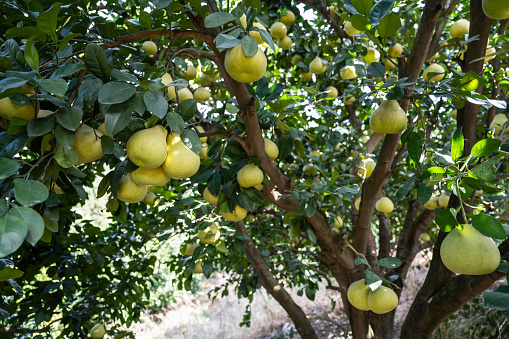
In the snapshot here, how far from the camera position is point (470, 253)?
98 cm

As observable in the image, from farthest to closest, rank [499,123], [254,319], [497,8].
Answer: [254,319], [499,123], [497,8]

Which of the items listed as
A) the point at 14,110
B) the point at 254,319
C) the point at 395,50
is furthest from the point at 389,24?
the point at 254,319

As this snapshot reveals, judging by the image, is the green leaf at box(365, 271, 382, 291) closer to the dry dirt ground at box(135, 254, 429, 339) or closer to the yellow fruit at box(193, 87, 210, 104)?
the yellow fruit at box(193, 87, 210, 104)

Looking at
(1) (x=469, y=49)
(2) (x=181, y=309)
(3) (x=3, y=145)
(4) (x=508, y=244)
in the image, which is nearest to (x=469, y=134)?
(1) (x=469, y=49)

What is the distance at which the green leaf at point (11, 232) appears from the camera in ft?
1.83

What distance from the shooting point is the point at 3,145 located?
33.5 inches

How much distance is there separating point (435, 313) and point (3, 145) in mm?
1980

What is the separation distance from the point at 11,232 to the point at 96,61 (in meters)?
0.46

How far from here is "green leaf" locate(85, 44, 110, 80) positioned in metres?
0.85

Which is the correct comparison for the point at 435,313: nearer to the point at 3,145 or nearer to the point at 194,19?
the point at 194,19

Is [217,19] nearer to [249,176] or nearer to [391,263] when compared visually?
[249,176]

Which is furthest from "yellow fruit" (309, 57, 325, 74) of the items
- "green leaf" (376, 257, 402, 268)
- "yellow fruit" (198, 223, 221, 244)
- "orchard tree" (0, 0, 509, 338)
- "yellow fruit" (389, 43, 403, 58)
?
"green leaf" (376, 257, 402, 268)

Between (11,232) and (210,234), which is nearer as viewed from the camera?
(11,232)

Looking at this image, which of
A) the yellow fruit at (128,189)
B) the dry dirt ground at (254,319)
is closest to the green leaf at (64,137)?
the yellow fruit at (128,189)
